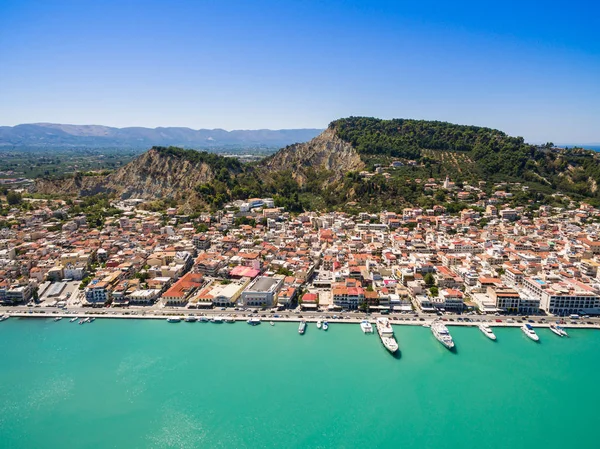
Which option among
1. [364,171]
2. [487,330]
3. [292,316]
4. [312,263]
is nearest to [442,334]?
[487,330]

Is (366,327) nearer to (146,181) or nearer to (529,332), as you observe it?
(529,332)

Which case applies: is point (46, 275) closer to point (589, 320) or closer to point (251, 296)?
point (251, 296)

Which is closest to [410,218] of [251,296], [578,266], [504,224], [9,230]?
[504,224]

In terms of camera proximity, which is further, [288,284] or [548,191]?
[548,191]

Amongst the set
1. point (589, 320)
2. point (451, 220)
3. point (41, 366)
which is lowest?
point (41, 366)

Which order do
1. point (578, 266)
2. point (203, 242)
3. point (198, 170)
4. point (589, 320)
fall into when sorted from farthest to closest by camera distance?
point (198, 170) → point (203, 242) → point (578, 266) → point (589, 320)

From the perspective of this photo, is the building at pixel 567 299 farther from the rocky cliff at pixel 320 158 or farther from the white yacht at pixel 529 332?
the rocky cliff at pixel 320 158

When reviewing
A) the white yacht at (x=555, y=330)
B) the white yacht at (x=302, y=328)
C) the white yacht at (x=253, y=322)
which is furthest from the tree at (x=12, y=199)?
the white yacht at (x=555, y=330)
